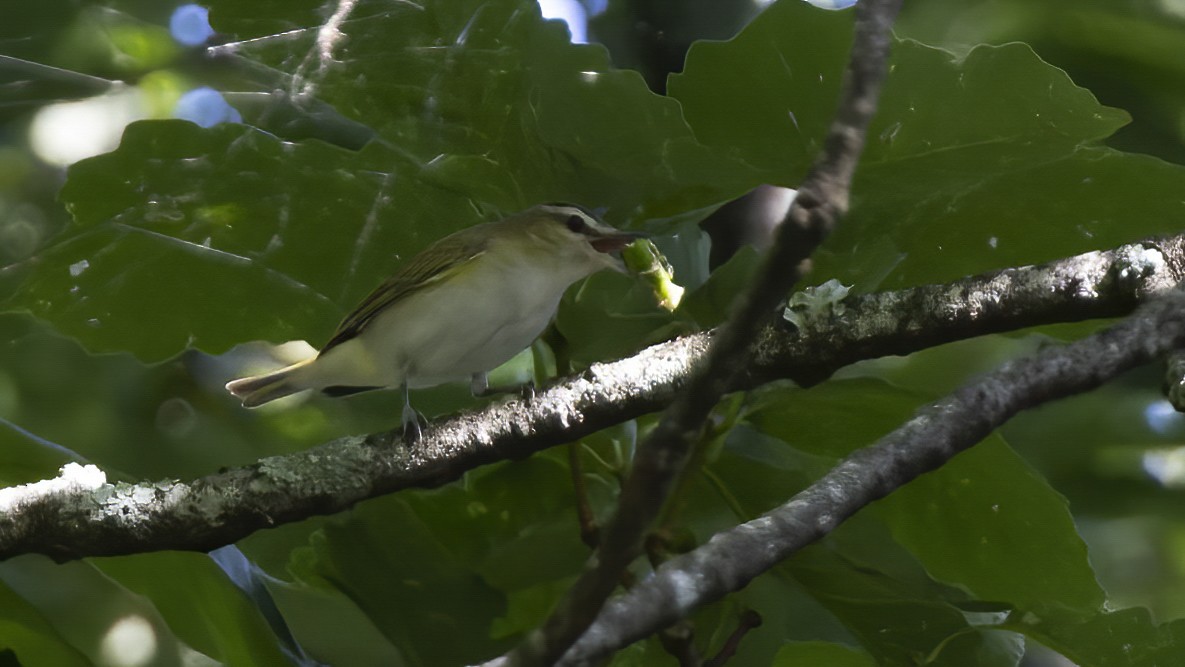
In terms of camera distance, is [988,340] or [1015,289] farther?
[988,340]

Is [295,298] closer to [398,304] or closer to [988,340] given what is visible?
[398,304]

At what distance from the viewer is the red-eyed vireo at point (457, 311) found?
1045 millimetres

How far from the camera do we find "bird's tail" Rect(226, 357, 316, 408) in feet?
3.88

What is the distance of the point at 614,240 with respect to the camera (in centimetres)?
97

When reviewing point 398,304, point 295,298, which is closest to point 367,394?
point 398,304

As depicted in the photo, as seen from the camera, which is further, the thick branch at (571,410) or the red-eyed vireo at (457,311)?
the red-eyed vireo at (457,311)

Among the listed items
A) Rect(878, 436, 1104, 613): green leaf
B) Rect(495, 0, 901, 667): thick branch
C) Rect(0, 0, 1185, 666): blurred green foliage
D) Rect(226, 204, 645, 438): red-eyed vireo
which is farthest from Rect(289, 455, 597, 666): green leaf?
Rect(495, 0, 901, 667): thick branch

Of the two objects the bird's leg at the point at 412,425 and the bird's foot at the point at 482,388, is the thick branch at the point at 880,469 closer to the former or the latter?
the bird's leg at the point at 412,425

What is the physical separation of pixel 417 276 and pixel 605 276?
22cm

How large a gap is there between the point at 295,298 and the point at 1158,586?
3.05ft

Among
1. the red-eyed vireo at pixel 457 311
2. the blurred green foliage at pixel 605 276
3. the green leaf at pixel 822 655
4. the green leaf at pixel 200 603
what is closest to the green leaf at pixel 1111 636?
the blurred green foliage at pixel 605 276

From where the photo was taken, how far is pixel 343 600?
0.85 m

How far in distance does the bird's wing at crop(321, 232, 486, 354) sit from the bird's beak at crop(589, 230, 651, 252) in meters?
0.14

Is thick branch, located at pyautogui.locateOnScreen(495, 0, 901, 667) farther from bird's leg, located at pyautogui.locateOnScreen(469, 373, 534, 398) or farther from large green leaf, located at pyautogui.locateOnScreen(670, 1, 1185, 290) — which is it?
bird's leg, located at pyautogui.locateOnScreen(469, 373, 534, 398)
